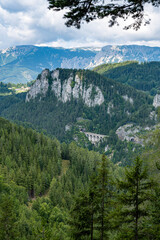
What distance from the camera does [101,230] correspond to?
18.2m

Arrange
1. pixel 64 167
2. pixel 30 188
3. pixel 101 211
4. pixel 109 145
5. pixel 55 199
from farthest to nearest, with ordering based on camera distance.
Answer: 1. pixel 109 145
2. pixel 64 167
3. pixel 30 188
4. pixel 55 199
5. pixel 101 211

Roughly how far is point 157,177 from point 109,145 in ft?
561

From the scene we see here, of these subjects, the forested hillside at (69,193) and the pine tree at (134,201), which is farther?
the forested hillside at (69,193)

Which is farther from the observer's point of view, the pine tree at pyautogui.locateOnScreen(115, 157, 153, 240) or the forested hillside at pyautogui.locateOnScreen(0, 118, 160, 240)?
the forested hillside at pyautogui.locateOnScreen(0, 118, 160, 240)

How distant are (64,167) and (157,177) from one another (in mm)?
83886

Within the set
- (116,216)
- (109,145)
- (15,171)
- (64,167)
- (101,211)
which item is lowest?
(109,145)

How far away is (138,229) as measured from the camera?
14633 mm

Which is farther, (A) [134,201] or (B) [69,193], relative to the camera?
(B) [69,193]

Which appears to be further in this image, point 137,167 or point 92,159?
point 92,159

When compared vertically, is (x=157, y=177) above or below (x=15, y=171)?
above

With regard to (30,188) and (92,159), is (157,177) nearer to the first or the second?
(30,188)

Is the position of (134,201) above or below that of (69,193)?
above

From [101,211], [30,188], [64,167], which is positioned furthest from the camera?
[64,167]

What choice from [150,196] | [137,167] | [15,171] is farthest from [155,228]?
[15,171]
